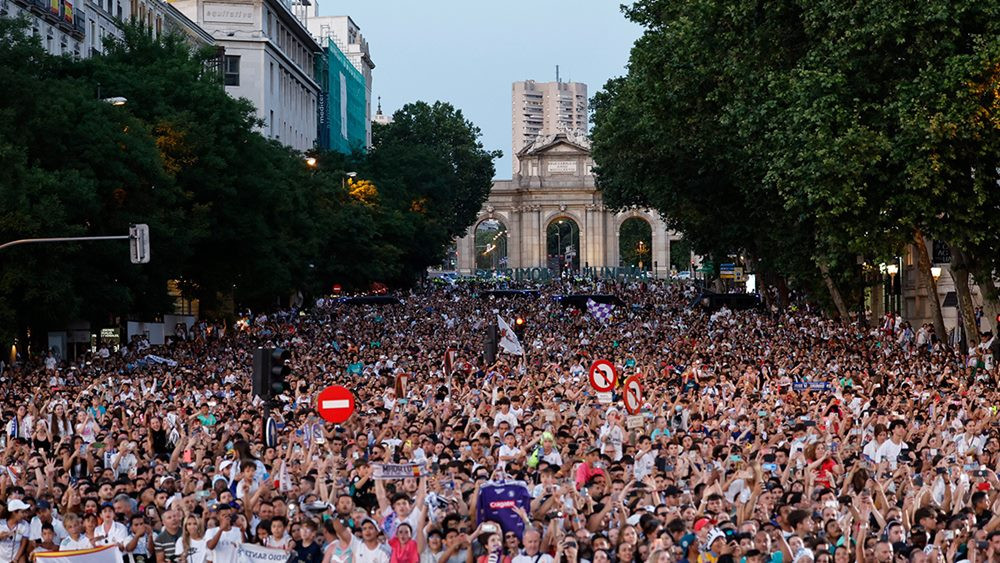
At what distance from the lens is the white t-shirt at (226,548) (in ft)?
46.0

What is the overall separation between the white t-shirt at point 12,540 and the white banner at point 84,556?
1.05 meters

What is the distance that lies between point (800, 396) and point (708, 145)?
19.7 metres

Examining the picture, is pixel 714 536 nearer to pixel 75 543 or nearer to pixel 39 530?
pixel 75 543

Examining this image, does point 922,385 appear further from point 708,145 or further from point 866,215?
point 708,145

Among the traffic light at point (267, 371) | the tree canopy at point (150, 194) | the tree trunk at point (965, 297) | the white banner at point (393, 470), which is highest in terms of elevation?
the tree canopy at point (150, 194)

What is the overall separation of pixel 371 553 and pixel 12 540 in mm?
3463

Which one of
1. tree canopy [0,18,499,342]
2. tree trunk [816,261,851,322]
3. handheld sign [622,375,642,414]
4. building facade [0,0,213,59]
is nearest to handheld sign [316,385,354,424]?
handheld sign [622,375,642,414]

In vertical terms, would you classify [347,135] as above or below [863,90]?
above

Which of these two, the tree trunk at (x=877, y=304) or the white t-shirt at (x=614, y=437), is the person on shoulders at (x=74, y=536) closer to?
the white t-shirt at (x=614, y=437)

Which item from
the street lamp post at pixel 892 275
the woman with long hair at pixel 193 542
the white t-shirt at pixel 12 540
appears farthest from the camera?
the street lamp post at pixel 892 275

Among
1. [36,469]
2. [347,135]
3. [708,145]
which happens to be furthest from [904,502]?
[347,135]

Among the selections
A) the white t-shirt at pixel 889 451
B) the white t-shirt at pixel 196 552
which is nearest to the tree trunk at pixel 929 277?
the white t-shirt at pixel 889 451

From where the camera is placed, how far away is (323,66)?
126 meters

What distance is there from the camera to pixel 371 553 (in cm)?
1327
